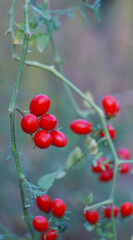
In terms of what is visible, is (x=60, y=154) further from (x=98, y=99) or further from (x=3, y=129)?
(x=98, y=99)

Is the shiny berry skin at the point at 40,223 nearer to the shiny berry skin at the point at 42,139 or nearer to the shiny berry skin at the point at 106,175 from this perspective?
the shiny berry skin at the point at 42,139

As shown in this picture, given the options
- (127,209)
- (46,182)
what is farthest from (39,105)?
(127,209)

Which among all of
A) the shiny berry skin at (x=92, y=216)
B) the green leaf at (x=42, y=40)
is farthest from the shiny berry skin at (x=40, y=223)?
the green leaf at (x=42, y=40)

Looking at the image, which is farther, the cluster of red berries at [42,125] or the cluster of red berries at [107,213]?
the cluster of red berries at [107,213]

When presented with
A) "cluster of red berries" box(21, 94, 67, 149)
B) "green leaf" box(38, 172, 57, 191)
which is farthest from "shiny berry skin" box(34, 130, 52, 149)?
"green leaf" box(38, 172, 57, 191)

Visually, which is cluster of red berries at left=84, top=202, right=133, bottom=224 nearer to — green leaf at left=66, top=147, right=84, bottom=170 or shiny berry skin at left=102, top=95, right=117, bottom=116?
green leaf at left=66, top=147, right=84, bottom=170

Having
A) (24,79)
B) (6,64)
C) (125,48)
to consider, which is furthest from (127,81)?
(6,64)

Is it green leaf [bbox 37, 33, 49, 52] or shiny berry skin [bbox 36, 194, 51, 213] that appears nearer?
shiny berry skin [bbox 36, 194, 51, 213]
